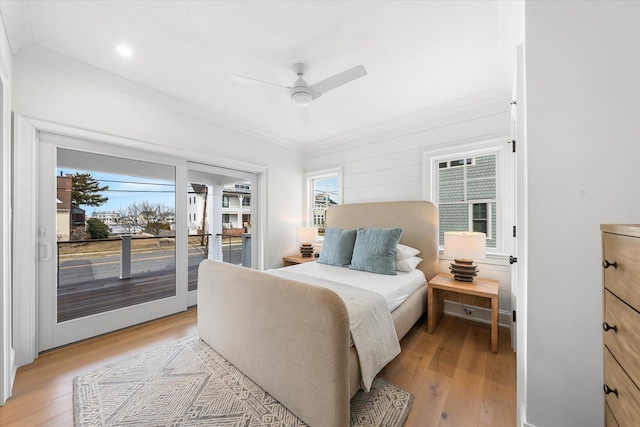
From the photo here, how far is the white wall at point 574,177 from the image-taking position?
1051 millimetres

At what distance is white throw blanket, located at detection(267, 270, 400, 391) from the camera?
150 centimetres

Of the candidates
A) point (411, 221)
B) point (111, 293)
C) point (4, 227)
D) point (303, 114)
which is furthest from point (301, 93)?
point (111, 293)

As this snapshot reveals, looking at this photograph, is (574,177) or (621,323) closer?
(621,323)

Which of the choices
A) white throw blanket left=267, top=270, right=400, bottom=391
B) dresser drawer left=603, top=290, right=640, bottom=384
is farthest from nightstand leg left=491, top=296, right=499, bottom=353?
dresser drawer left=603, top=290, right=640, bottom=384

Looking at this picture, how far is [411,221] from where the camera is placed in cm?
319

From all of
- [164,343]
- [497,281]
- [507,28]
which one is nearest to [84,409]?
[164,343]

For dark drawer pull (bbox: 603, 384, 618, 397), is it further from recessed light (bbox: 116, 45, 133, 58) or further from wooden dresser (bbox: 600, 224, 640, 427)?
recessed light (bbox: 116, 45, 133, 58)

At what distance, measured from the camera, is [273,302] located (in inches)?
61.4

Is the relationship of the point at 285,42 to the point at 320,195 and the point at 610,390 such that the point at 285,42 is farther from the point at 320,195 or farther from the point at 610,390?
the point at 320,195

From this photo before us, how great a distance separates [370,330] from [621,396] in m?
1.09

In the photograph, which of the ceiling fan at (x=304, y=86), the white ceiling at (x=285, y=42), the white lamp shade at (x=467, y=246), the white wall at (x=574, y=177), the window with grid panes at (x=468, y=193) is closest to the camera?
the white wall at (x=574, y=177)

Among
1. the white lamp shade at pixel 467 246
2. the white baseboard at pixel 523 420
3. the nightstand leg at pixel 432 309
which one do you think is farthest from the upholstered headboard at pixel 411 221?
the white baseboard at pixel 523 420

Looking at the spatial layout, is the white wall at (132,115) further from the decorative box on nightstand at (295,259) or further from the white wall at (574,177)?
the white wall at (574,177)

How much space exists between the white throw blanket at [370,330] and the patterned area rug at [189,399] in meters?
0.21
